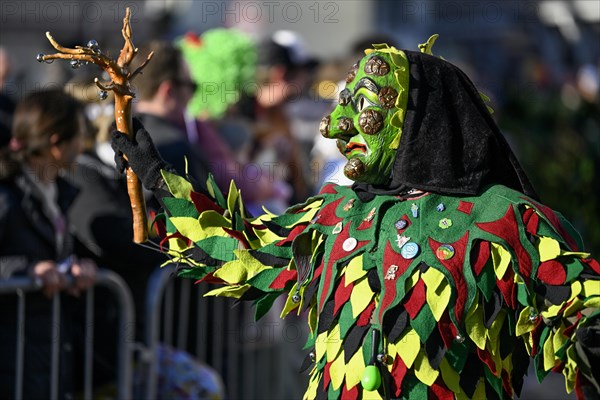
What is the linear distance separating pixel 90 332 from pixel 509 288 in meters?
2.12

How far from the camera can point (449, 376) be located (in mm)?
2893

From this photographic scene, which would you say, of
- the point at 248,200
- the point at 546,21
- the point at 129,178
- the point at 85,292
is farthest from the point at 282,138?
the point at 546,21

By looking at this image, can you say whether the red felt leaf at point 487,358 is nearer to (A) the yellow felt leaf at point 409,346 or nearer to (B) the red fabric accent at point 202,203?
(A) the yellow felt leaf at point 409,346

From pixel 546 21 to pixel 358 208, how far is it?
11.0m

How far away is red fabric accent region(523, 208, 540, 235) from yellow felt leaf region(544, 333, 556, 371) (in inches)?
10.8

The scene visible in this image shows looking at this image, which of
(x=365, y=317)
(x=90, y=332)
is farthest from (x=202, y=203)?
(x=90, y=332)

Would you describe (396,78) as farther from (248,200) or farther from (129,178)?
(248,200)

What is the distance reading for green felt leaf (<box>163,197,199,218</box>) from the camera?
3.15 m

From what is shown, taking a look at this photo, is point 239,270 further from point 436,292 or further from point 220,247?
point 436,292

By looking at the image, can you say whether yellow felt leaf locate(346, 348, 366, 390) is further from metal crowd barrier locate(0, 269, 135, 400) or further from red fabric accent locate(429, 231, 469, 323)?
metal crowd barrier locate(0, 269, 135, 400)

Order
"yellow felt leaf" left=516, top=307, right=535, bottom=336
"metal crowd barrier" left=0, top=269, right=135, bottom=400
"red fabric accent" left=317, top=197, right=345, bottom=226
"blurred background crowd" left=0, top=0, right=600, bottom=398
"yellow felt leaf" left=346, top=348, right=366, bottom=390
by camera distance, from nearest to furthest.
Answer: "yellow felt leaf" left=516, top=307, right=535, bottom=336 → "yellow felt leaf" left=346, top=348, right=366, bottom=390 → "red fabric accent" left=317, top=197, right=345, bottom=226 → "metal crowd barrier" left=0, top=269, right=135, bottom=400 → "blurred background crowd" left=0, top=0, right=600, bottom=398

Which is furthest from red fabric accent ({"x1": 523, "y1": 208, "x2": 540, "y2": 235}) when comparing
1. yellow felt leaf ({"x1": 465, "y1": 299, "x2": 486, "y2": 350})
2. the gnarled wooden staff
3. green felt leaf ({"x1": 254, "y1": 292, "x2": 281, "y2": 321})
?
the gnarled wooden staff

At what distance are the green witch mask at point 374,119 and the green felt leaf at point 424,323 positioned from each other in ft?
1.30

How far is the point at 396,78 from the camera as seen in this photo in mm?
2982
